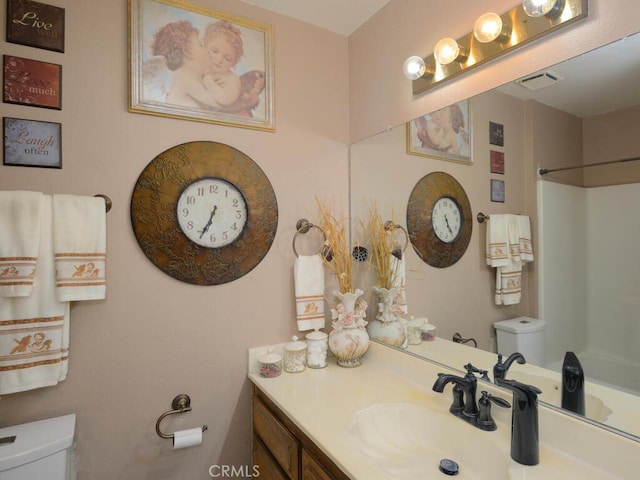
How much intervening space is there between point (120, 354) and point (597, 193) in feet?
5.40

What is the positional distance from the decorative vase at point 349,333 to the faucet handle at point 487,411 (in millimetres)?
575

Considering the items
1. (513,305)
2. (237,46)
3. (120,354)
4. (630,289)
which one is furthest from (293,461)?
(237,46)

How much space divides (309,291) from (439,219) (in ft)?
2.15

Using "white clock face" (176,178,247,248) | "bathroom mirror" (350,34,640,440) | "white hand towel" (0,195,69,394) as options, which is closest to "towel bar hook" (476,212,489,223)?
"bathroom mirror" (350,34,640,440)

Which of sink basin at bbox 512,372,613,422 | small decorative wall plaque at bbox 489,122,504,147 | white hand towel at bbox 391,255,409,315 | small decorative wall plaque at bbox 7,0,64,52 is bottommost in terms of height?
→ sink basin at bbox 512,372,613,422

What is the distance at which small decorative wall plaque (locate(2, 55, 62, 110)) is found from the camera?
1.18 meters

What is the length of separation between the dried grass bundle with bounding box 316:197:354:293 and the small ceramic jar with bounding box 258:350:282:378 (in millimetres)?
422

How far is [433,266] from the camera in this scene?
1502 millimetres

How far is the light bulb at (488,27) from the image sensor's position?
3.57ft

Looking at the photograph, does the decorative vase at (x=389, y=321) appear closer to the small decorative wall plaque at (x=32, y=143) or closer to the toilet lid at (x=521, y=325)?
the toilet lid at (x=521, y=325)

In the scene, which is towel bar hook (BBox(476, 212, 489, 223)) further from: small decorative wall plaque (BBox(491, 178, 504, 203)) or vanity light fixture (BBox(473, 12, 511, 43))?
vanity light fixture (BBox(473, 12, 511, 43))

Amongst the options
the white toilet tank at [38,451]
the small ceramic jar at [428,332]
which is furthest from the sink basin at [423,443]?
the white toilet tank at [38,451]

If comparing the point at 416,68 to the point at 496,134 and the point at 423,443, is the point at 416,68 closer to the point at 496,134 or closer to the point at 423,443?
the point at 496,134

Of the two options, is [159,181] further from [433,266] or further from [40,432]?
[433,266]
